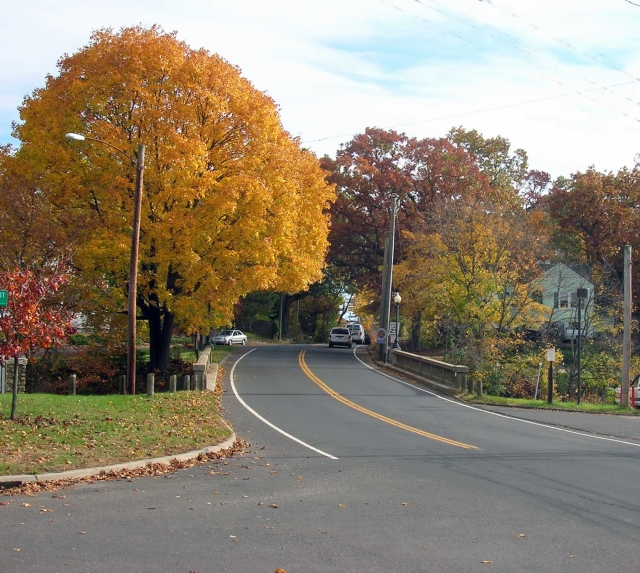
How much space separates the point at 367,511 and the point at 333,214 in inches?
1637

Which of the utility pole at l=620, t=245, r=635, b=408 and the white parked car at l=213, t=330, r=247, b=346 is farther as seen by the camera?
the white parked car at l=213, t=330, r=247, b=346

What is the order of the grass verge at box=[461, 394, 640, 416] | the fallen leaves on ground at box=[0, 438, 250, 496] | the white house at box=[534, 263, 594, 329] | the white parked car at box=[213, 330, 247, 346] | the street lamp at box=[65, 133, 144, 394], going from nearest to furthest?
1. the fallen leaves on ground at box=[0, 438, 250, 496]
2. the street lamp at box=[65, 133, 144, 394]
3. the grass verge at box=[461, 394, 640, 416]
4. the white house at box=[534, 263, 594, 329]
5. the white parked car at box=[213, 330, 247, 346]

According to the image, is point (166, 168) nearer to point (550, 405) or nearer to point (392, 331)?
point (550, 405)

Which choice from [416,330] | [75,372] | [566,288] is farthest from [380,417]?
[566,288]

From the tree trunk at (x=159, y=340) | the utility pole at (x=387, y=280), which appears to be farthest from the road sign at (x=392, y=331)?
the tree trunk at (x=159, y=340)

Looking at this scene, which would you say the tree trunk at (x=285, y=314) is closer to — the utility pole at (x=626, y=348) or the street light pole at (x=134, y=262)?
the utility pole at (x=626, y=348)

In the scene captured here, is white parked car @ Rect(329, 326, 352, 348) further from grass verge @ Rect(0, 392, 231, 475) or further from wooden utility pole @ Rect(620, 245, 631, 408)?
grass verge @ Rect(0, 392, 231, 475)

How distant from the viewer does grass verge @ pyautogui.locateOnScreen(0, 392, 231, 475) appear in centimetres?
1153

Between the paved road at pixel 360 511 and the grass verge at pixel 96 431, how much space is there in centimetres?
110

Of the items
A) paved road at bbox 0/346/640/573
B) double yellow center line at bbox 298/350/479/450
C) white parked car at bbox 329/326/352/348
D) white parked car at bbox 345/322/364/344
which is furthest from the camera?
white parked car at bbox 345/322/364/344

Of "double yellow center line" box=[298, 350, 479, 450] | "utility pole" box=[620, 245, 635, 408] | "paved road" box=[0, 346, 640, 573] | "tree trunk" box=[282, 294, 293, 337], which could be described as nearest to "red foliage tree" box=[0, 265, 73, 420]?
"paved road" box=[0, 346, 640, 573]

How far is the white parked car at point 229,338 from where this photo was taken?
196 feet

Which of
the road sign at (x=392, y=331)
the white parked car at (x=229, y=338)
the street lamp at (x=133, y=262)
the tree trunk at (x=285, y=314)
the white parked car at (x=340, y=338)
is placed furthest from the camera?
the tree trunk at (x=285, y=314)

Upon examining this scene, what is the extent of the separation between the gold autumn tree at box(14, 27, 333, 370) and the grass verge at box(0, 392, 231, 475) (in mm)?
7117
